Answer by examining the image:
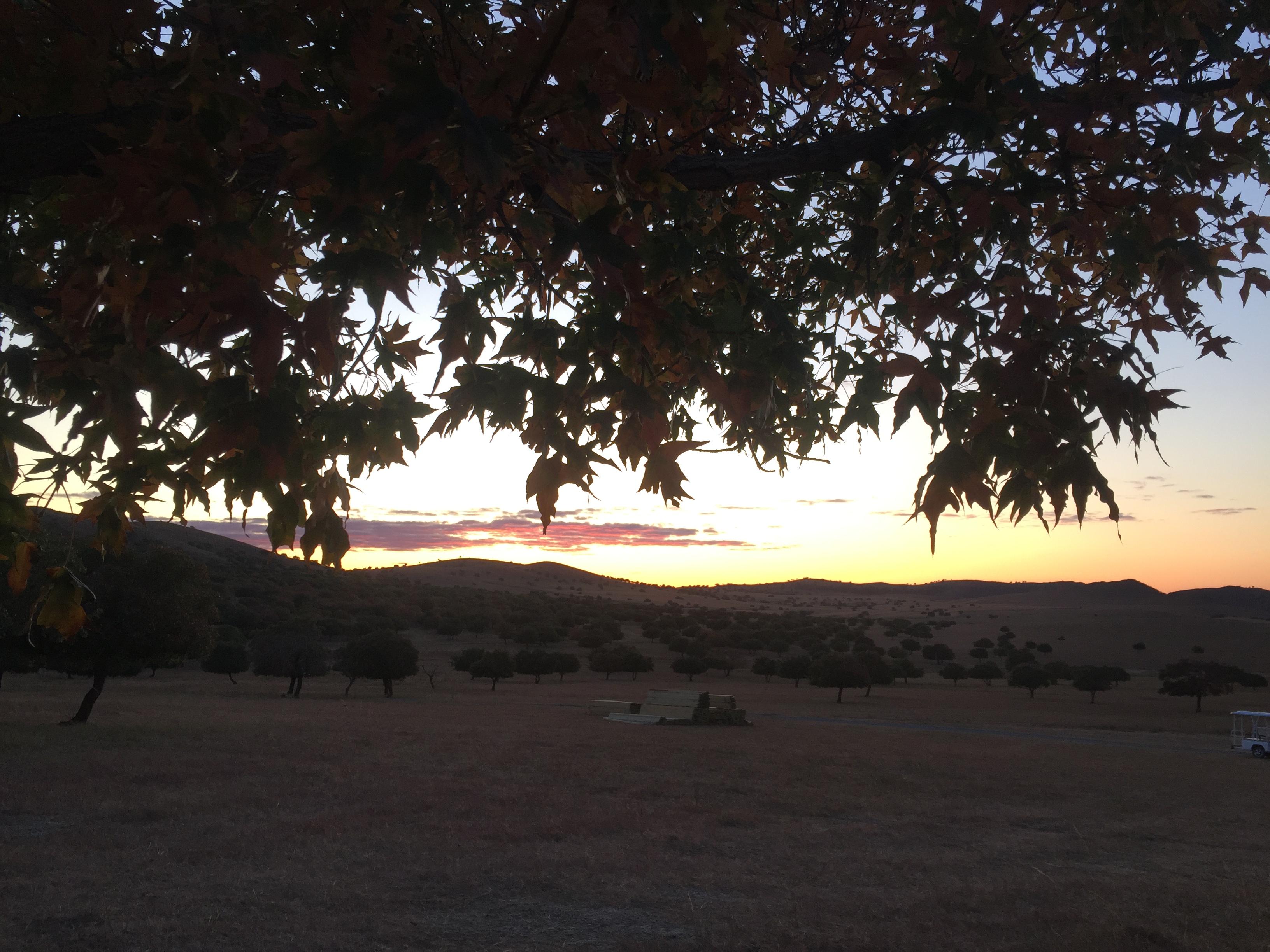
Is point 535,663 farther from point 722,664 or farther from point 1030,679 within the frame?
point 1030,679

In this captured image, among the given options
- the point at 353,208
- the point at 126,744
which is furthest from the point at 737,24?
the point at 126,744

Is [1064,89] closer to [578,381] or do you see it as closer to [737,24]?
[737,24]

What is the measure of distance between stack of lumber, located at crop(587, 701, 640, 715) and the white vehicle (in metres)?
22.4

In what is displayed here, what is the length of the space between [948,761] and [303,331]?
25.3m

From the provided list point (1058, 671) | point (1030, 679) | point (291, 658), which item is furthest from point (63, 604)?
point (1058, 671)

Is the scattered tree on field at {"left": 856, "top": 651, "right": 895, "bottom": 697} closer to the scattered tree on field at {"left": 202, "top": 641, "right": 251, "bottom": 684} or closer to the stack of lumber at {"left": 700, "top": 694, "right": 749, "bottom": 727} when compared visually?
the stack of lumber at {"left": 700, "top": 694, "right": 749, "bottom": 727}

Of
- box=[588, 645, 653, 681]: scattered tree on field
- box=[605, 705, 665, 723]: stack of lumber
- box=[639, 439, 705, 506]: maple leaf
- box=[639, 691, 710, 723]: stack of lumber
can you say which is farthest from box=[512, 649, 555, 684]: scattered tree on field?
box=[639, 439, 705, 506]: maple leaf

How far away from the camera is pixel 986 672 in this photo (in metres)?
59.0

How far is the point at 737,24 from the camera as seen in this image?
11.8 ft

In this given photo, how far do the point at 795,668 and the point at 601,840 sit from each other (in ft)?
151

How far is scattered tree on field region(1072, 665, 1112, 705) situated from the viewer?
4909 cm

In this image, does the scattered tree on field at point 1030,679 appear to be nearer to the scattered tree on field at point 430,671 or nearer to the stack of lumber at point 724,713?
the stack of lumber at point 724,713

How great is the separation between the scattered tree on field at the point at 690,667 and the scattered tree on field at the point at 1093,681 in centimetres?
2402

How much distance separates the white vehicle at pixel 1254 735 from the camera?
28.3 meters
